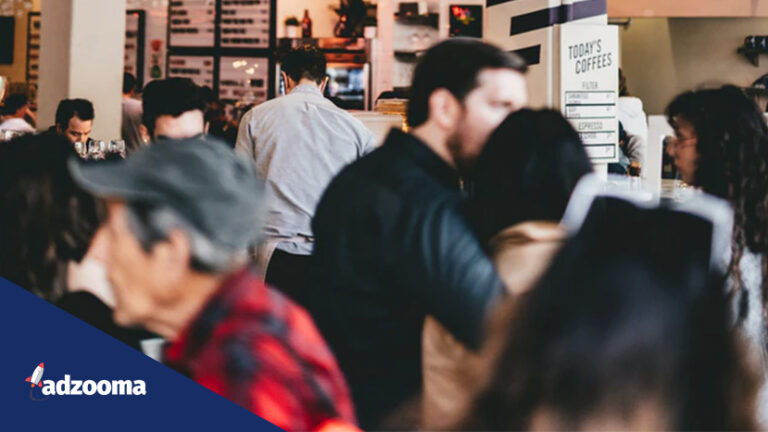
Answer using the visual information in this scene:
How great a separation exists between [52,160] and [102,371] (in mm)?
442

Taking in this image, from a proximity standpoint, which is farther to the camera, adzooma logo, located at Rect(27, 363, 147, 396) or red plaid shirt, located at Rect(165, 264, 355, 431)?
adzooma logo, located at Rect(27, 363, 147, 396)

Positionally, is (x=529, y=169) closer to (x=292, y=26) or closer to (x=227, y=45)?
(x=227, y=45)

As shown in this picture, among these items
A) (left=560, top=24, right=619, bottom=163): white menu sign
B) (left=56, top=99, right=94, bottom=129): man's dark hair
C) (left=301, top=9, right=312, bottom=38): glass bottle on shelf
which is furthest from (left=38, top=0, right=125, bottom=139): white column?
(left=301, top=9, right=312, bottom=38): glass bottle on shelf

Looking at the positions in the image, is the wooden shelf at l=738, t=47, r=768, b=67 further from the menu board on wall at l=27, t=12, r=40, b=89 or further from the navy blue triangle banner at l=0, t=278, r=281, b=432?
the navy blue triangle banner at l=0, t=278, r=281, b=432

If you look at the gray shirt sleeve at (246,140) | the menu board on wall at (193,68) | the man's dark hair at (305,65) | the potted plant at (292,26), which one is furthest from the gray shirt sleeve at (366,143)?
the potted plant at (292,26)

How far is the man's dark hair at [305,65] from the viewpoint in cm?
389

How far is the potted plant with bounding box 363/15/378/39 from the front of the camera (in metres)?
8.73

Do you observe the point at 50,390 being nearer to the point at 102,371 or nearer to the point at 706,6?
the point at 102,371

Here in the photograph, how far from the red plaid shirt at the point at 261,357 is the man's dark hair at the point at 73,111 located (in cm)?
343

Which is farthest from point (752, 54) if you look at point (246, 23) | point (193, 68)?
point (193, 68)

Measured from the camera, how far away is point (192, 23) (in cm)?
896

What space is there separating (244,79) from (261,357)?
7.87 metres

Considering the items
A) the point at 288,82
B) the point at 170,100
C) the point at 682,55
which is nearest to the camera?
the point at 170,100

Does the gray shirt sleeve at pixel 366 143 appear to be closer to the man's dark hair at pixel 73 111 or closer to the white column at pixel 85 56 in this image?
the man's dark hair at pixel 73 111
